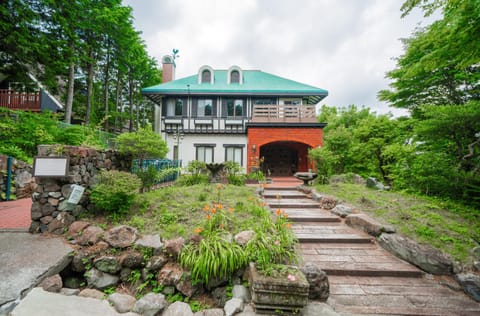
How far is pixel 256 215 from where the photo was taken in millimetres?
4227

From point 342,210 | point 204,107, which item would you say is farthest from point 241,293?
point 204,107

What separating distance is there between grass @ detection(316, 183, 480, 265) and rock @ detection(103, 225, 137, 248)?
5.63 m

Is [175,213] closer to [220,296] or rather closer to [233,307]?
[220,296]

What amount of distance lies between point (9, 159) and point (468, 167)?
14865 millimetres

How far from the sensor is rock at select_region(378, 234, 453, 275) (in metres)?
3.15

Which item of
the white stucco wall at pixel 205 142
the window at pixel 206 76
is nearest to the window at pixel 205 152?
the white stucco wall at pixel 205 142

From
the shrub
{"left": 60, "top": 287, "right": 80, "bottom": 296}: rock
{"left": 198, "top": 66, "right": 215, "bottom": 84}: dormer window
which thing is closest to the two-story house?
{"left": 198, "top": 66, "right": 215, "bottom": 84}: dormer window

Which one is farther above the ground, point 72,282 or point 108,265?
point 108,265

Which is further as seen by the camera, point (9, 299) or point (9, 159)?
point (9, 159)

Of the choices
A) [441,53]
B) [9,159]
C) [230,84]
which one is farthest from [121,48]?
[441,53]

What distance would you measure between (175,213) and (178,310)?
6.57 ft

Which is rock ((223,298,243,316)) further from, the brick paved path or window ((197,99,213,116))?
window ((197,99,213,116))

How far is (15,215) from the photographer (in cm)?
455

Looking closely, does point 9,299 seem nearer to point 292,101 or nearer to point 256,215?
point 256,215
